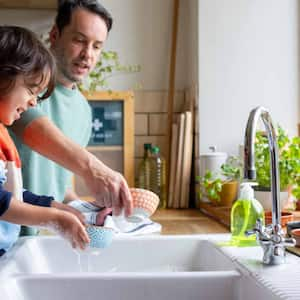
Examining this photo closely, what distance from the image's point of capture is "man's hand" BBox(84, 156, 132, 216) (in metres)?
0.93

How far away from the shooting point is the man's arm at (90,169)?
0.93m

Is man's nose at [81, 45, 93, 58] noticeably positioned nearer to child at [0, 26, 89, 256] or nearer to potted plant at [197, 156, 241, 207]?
child at [0, 26, 89, 256]

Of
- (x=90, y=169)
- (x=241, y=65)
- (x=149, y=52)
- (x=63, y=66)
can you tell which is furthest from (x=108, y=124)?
(x=90, y=169)

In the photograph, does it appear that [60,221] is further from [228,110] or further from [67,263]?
[228,110]

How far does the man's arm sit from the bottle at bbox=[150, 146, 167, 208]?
95cm

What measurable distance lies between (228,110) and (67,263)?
0.97m

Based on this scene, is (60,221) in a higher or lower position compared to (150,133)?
lower

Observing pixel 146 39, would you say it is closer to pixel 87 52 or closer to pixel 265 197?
pixel 87 52

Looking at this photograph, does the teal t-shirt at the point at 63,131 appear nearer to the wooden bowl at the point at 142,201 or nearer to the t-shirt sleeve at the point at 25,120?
the t-shirt sleeve at the point at 25,120

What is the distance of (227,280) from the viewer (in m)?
0.81

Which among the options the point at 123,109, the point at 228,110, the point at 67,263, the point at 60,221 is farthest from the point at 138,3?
the point at 60,221

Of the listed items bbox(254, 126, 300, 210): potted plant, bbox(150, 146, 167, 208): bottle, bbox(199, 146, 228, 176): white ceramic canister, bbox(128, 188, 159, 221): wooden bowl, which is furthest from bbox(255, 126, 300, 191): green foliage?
bbox(150, 146, 167, 208): bottle

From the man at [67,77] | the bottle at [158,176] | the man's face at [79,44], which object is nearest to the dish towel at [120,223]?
the man at [67,77]

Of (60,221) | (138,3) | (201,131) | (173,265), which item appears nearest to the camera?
(60,221)
